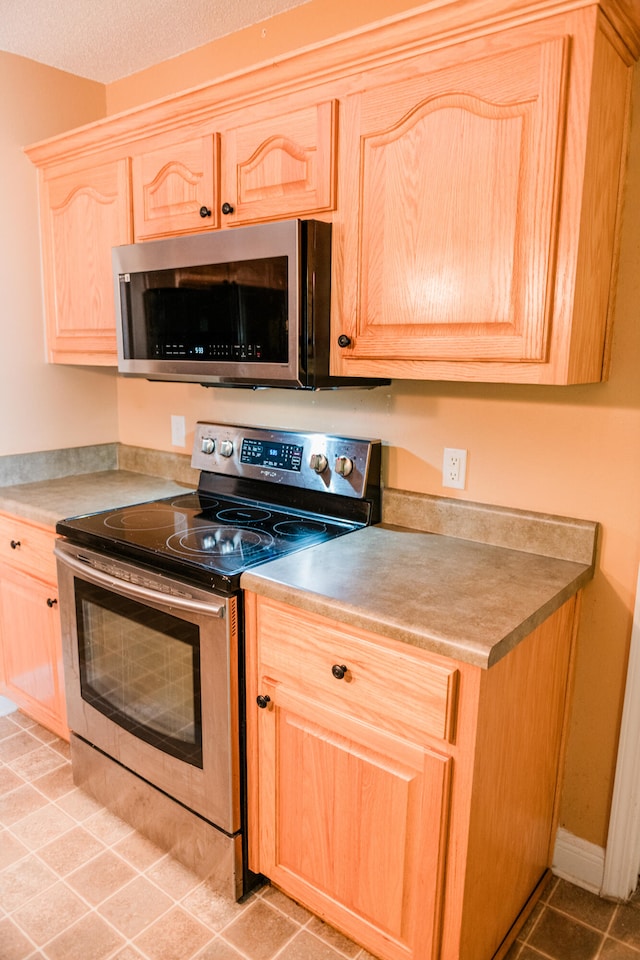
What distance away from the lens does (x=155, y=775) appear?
1782mm

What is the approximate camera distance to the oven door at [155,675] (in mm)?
1563

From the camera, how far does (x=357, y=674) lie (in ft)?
4.47

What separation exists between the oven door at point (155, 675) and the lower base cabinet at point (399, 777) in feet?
0.22

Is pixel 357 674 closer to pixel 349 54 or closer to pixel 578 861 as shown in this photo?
pixel 578 861

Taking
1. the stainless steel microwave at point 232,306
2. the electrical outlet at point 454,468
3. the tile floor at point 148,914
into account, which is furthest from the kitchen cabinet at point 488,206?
the tile floor at point 148,914

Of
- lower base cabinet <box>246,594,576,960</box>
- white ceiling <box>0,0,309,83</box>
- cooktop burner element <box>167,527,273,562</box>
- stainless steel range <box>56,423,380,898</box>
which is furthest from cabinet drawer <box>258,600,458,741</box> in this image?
white ceiling <box>0,0,309,83</box>

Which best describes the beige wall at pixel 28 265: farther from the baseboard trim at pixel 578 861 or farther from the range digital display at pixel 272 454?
the baseboard trim at pixel 578 861

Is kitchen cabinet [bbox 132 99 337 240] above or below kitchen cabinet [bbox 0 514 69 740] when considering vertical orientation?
above

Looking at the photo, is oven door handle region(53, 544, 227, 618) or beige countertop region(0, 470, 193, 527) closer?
oven door handle region(53, 544, 227, 618)

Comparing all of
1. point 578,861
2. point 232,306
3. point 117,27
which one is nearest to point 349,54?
point 232,306

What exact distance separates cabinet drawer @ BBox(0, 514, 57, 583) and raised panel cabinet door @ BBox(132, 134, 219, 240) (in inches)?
39.2

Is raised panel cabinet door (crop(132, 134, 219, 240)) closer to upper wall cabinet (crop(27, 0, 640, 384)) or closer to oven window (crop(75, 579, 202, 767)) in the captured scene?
upper wall cabinet (crop(27, 0, 640, 384))

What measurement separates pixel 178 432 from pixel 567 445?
58.3 inches

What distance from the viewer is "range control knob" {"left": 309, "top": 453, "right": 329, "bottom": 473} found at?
1978 mm
